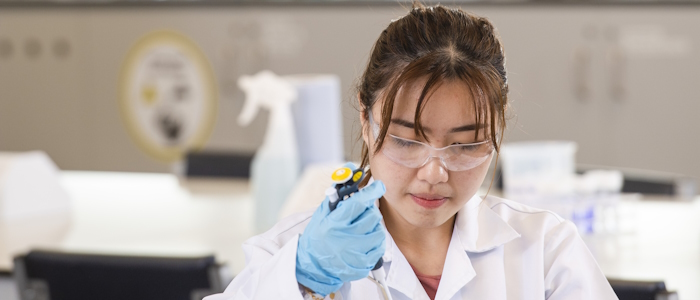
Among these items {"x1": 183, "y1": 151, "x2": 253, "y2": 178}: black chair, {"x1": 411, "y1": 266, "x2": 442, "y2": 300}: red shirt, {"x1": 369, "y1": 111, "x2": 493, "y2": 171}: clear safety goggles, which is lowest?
{"x1": 183, "y1": 151, "x2": 253, "y2": 178}: black chair

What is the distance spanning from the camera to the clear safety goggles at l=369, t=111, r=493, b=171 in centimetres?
107

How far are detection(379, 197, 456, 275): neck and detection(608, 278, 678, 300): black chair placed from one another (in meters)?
→ 0.29

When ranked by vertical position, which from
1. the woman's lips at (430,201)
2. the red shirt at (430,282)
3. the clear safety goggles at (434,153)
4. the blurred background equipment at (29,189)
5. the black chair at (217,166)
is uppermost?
the clear safety goggles at (434,153)

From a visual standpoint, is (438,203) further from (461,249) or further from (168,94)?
(168,94)

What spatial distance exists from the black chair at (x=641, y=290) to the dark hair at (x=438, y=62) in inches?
14.6

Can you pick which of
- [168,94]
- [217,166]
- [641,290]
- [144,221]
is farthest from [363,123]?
[168,94]

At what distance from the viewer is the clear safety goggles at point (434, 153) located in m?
1.07

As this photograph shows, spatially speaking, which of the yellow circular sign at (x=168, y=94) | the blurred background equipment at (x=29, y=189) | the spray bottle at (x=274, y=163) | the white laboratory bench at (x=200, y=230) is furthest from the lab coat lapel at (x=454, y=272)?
the yellow circular sign at (x=168, y=94)

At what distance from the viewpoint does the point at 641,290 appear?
1293 mm

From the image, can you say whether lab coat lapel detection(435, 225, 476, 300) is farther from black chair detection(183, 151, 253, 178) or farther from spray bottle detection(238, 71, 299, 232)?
black chair detection(183, 151, 253, 178)

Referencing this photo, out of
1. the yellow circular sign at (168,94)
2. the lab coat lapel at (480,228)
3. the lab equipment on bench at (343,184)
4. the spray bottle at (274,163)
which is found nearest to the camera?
the lab equipment on bench at (343,184)

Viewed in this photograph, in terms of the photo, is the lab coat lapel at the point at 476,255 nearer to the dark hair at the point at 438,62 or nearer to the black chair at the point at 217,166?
the dark hair at the point at 438,62

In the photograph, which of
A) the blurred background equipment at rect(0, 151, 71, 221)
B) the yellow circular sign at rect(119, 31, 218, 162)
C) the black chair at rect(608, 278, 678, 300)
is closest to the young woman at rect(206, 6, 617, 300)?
the black chair at rect(608, 278, 678, 300)

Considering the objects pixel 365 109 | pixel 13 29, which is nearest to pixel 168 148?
pixel 13 29
